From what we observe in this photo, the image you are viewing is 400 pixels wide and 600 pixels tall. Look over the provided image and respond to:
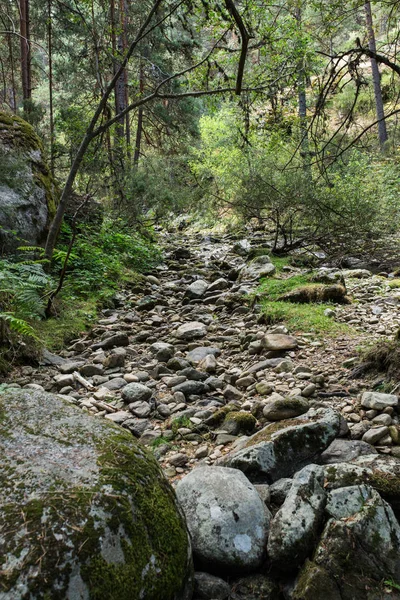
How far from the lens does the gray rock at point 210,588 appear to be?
5.89 ft

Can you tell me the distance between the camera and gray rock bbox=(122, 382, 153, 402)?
403 cm

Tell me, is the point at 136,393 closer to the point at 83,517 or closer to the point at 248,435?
the point at 248,435

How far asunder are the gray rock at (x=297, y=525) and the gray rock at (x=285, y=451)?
15.6 inches

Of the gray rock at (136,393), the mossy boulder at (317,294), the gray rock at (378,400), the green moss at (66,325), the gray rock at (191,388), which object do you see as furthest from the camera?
the mossy boulder at (317,294)

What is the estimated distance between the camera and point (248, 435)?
331cm

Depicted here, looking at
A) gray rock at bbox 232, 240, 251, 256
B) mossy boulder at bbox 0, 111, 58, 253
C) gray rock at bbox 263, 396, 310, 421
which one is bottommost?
gray rock at bbox 263, 396, 310, 421

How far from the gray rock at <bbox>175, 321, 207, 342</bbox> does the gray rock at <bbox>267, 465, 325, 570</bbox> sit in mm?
3700

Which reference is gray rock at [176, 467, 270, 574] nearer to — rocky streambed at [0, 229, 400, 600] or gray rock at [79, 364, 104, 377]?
rocky streambed at [0, 229, 400, 600]

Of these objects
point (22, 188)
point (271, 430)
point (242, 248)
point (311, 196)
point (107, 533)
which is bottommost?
point (271, 430)

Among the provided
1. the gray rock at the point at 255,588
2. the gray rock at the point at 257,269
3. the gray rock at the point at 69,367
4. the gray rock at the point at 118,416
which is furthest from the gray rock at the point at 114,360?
the gray rock at the point at 257,269

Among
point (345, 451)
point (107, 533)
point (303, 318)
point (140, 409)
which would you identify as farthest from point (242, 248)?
point (107, 533)

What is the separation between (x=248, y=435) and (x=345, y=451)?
0.83 metres

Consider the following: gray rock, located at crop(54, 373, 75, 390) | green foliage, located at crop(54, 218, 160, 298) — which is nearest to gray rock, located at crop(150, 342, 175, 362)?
gray rock, located at crop(54, 373, 75, 390)

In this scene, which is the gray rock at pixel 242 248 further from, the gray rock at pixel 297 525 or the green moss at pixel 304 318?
the gray rock at pixel 297 525
